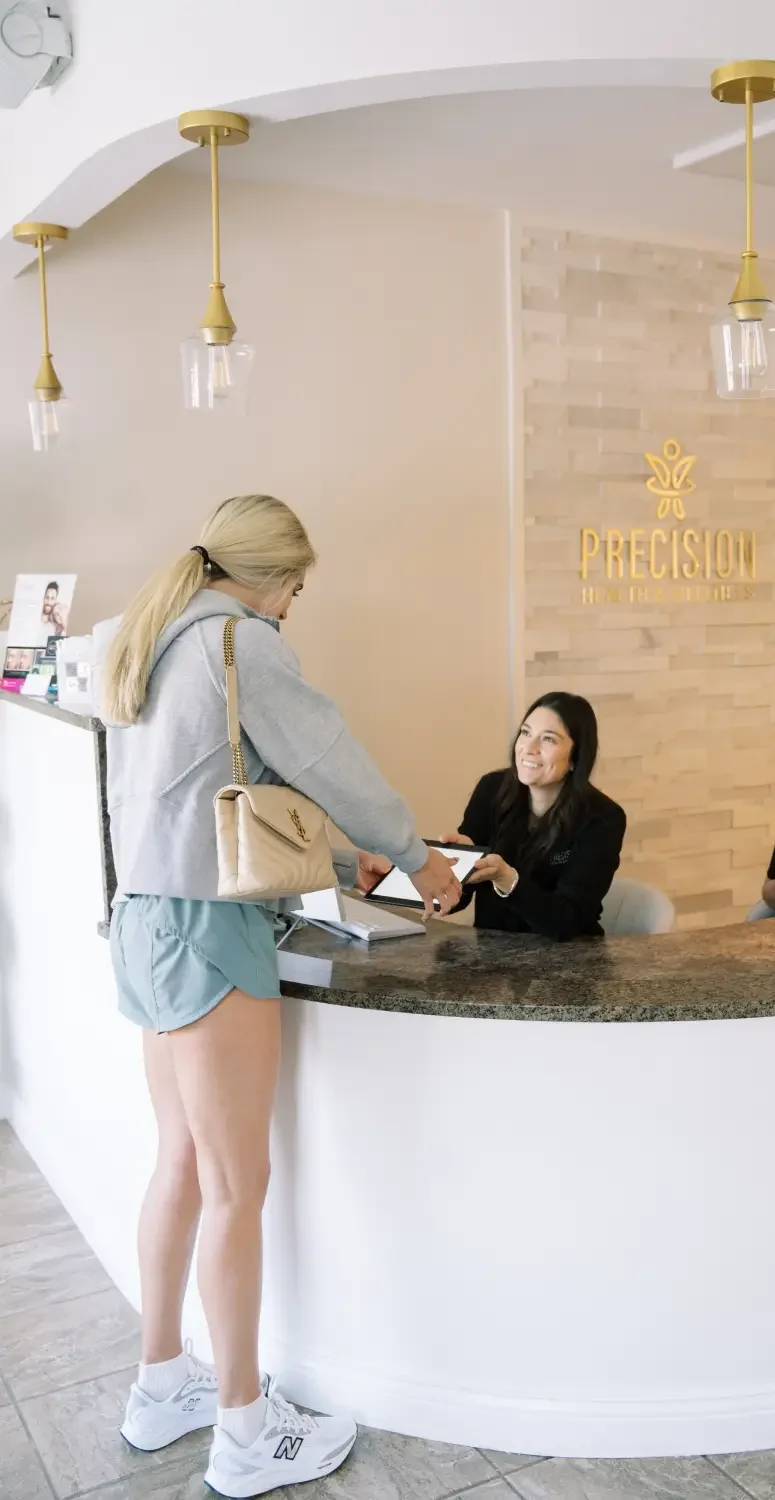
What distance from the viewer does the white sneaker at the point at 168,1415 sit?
2289mm

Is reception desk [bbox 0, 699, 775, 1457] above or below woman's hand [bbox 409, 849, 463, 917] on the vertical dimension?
below

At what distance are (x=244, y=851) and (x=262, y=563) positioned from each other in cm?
46

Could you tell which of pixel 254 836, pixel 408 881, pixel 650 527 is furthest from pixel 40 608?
pixel 650 527

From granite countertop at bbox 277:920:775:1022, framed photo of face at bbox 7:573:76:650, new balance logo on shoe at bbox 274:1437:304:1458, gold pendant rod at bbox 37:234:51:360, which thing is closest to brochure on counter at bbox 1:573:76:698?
framed photo of face at bbox 7:573:76:650

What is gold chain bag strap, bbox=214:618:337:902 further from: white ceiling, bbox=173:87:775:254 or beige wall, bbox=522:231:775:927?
beige wall, bbox=522:231:775:927

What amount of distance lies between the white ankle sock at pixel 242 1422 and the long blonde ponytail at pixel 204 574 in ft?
3.73

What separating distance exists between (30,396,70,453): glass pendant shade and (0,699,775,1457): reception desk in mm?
1282

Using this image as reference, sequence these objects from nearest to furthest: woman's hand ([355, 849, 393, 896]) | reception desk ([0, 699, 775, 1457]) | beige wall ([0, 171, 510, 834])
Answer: reception desk ([0, 699, 775, 1457]) < woman's hand ([355, 849, 393, 896]) < beige wall ([0, 171, 510, 834])

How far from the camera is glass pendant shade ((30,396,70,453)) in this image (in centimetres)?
334

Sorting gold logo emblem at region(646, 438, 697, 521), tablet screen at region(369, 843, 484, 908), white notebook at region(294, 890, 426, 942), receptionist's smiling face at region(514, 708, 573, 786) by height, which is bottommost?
white notebook at region(294, 890, 426, 942)

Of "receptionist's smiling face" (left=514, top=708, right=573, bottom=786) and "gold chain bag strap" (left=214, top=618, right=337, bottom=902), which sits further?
"receptionist's smiling face" (left=514, top=708, right=573, bottom=786)

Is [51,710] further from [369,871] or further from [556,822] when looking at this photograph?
[556,822]

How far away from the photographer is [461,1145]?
2.18 meters

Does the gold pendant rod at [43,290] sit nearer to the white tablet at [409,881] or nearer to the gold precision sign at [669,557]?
the white tablet at [409,881]
